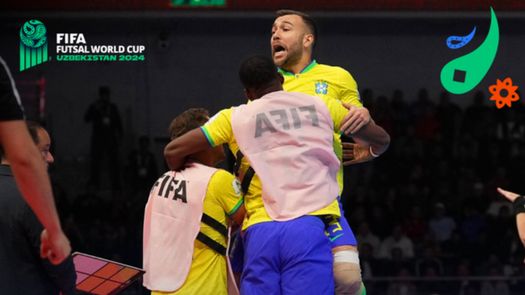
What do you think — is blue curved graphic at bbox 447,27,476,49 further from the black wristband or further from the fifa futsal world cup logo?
the black wristband

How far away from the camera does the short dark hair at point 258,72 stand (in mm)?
4574

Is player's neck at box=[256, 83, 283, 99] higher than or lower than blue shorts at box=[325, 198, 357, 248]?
higher

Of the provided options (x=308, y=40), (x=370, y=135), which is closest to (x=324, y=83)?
(x=308, y=40)

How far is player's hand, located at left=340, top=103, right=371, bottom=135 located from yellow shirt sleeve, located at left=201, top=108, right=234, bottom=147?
536mm

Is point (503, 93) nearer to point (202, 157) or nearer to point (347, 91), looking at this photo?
point (347, 91)

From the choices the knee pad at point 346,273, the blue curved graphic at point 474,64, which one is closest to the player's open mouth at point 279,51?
the knee pad at point 346,273

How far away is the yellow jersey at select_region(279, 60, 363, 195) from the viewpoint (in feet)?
17.2

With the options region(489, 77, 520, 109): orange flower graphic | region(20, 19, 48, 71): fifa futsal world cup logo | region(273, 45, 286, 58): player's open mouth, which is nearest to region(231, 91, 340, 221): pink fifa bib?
region(273, 45, 286, 58): player's open mouth

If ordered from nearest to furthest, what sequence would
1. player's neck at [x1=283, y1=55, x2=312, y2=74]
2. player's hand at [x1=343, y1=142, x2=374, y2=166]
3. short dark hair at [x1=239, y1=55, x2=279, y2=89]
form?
short dark hair at [x1=239, y1=55, x2=279, y2=89] → player's hand at [x1=343, y1=142, x2=374, y2=166] → player's neck at [x1=283, y1=55, x2=312, y2=74]

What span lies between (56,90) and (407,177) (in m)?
5.01

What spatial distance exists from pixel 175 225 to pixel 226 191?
1.00ft

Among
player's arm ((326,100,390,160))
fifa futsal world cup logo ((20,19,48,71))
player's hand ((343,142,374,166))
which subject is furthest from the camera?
fifa futsal world cup logo ((20,19,48,71))

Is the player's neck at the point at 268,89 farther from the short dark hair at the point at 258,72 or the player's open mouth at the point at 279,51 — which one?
the player's open mouth at the point at 279,51

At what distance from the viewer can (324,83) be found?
5273 millimetres
